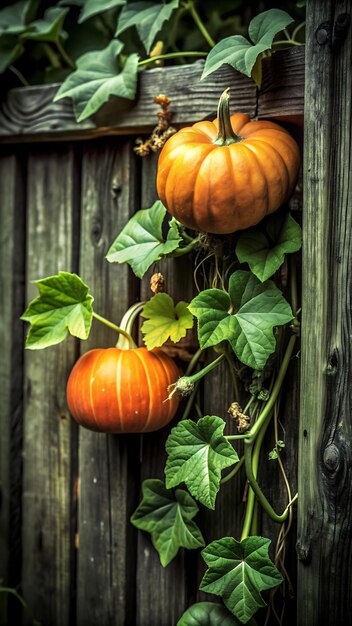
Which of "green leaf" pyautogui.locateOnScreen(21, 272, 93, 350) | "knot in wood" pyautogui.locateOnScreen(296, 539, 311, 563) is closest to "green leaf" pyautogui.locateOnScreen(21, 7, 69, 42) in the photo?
"green leaf" pyautogui.locateOnScreen(21, 272, 93, 350)

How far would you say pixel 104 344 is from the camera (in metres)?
1.97

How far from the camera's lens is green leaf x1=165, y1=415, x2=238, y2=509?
5.06 ft

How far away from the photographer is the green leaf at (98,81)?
1.84 m

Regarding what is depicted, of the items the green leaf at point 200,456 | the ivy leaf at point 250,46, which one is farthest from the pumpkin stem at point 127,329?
the ivy leaf at point 250,46

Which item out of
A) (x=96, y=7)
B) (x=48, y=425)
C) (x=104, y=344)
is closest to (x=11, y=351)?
(x=48, y=425)

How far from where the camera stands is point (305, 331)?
1559 millimetres

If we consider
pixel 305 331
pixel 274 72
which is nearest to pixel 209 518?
pixel 305 331

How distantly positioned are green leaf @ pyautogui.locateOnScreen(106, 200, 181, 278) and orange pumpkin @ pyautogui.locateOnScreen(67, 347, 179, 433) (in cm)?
23

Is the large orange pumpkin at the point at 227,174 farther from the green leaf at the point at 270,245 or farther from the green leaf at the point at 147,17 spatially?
the green leaf at the point at 147,17

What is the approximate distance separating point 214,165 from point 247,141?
12 cm

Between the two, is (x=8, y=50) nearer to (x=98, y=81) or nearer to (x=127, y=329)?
(x=98, y=81)

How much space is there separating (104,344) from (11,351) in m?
0.41

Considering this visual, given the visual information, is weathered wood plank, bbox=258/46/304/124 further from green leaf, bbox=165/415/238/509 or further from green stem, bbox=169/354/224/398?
green leaf, bbox=165/415/238/509

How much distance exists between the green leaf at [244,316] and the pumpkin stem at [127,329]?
0.29 m
